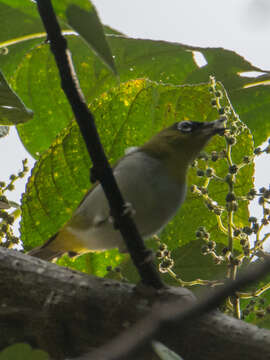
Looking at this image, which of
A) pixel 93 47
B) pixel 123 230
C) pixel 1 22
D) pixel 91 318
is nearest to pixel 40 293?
pixel 91 318

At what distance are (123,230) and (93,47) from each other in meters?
0.47

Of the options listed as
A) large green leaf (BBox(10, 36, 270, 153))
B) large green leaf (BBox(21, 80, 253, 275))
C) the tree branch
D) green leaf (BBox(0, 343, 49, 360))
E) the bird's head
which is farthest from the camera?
large green leaf (BBox(10, 36, 270, 153))

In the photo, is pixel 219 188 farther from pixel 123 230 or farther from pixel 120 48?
pixel 123 230

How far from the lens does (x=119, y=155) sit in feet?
7.65

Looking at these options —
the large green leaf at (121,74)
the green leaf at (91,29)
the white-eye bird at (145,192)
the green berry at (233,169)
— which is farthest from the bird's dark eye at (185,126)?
the green leaf at (91,29)

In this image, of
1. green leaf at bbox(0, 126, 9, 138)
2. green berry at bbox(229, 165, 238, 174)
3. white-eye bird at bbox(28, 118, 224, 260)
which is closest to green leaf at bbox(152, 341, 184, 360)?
white-eye bird at bbox(28, 118, 224, 260)

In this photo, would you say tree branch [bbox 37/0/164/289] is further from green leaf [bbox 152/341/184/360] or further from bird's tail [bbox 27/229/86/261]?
bird's tail [bbox 27/229/86/261]

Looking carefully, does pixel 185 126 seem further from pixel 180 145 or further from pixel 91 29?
pixel 91 29

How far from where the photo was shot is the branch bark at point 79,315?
156 centimetres

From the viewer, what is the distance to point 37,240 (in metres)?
2.30

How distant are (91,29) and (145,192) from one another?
891mm

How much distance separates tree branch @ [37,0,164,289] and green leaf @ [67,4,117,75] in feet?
0.19

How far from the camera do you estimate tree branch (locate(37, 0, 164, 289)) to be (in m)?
1.07

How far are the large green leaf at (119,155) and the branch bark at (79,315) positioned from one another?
51 centimetres
